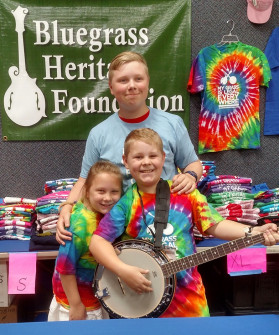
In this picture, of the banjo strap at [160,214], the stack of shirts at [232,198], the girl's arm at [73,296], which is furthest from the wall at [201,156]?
the banjo strap at [160,214]

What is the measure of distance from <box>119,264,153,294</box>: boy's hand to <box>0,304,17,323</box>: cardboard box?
3.41ft

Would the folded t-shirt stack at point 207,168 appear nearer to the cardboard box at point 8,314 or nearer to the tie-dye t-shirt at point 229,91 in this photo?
the tie-dye t-shirt at point 229,91

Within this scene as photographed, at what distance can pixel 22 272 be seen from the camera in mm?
1744

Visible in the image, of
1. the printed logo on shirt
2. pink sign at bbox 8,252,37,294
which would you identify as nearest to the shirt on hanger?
Result: the printed logo on shirt

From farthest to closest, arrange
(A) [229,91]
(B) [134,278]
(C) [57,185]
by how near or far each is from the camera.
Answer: (A) [229,91] < (C) [57,185] < (B) [134,278]

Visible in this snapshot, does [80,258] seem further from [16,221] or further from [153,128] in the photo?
[16,221]

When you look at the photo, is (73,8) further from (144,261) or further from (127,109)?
(144,261)

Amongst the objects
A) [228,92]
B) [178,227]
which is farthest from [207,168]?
[178,227]

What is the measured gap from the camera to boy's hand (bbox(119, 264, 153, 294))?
3.99ft

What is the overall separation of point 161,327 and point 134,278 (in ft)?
1.40

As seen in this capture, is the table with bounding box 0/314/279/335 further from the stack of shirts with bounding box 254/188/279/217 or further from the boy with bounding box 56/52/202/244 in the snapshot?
the stack of shirts with bounding box 254/188/279/217

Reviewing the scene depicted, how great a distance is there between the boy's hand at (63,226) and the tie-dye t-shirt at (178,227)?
14 cm

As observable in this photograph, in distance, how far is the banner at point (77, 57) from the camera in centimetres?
223

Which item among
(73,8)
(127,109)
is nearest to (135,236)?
(127,109)
